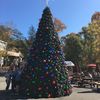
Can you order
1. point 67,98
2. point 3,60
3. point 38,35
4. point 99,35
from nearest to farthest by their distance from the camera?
1. point 67,98
2. point 38,35
3. point 99,35
4. point 3,60

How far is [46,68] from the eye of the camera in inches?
567

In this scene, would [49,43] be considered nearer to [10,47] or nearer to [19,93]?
[19,93]

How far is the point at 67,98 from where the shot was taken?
13930mm

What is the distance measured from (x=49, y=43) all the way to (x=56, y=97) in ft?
7.43

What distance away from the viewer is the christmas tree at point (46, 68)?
1419 centimetres

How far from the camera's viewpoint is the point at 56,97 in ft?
46.7

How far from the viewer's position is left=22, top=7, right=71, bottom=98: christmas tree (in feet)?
46.5

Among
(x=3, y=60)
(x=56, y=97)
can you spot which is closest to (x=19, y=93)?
(x=56, y=97)

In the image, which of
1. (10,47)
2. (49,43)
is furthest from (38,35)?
(10,47)

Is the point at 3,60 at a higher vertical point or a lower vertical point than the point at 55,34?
higher

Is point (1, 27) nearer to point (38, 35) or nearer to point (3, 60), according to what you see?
point (3, 60)

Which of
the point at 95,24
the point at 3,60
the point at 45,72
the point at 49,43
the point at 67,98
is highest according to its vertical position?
the point at 95,24

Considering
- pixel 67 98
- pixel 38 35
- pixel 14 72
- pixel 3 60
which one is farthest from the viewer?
pixel 3 60

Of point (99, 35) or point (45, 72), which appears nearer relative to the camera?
point (45, 72)
